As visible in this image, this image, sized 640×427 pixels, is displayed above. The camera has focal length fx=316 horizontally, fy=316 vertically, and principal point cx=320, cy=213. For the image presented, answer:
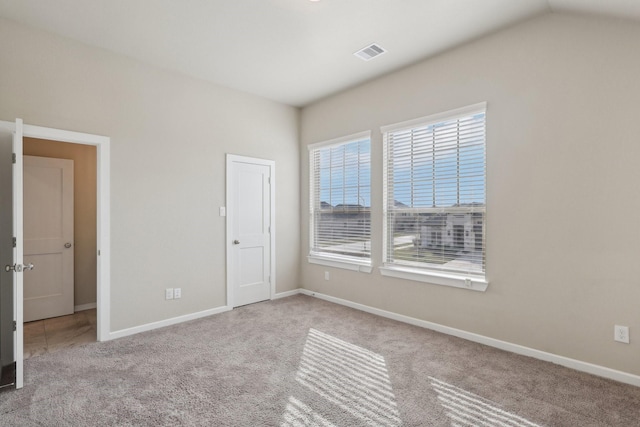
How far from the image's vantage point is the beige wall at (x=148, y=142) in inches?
118

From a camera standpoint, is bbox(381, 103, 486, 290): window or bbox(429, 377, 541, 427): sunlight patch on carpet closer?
bbox(429, 377, 541, 427): sunlight patch on carpet

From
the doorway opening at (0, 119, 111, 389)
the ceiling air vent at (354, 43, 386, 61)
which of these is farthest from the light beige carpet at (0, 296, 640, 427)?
the ceiling air vent at (354, 43, 386, 61)

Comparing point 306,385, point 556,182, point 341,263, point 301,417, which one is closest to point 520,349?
point 556,182

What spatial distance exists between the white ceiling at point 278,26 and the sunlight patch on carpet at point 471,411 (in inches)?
116

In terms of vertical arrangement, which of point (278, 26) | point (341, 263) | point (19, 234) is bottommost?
point (341, 263)

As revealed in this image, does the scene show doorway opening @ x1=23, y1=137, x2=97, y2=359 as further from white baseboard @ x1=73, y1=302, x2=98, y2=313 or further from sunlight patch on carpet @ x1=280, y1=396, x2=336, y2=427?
sunlight patch on carpet @ x1=280, y1=396, x2=336, y2=427

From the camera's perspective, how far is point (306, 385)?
2.45 m

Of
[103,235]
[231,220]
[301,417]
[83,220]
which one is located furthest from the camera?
[83,220]

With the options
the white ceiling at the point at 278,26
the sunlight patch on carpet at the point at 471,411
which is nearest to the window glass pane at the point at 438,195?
the white ceiling at the point at 278,26

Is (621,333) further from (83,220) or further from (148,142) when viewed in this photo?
(83,220)

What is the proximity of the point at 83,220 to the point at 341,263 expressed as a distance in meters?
3.74

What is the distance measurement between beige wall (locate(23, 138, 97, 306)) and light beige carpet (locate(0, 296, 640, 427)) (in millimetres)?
1686

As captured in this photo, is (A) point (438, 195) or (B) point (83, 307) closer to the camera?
(A) point (438, 195)

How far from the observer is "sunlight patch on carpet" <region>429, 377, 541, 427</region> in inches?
78.6
